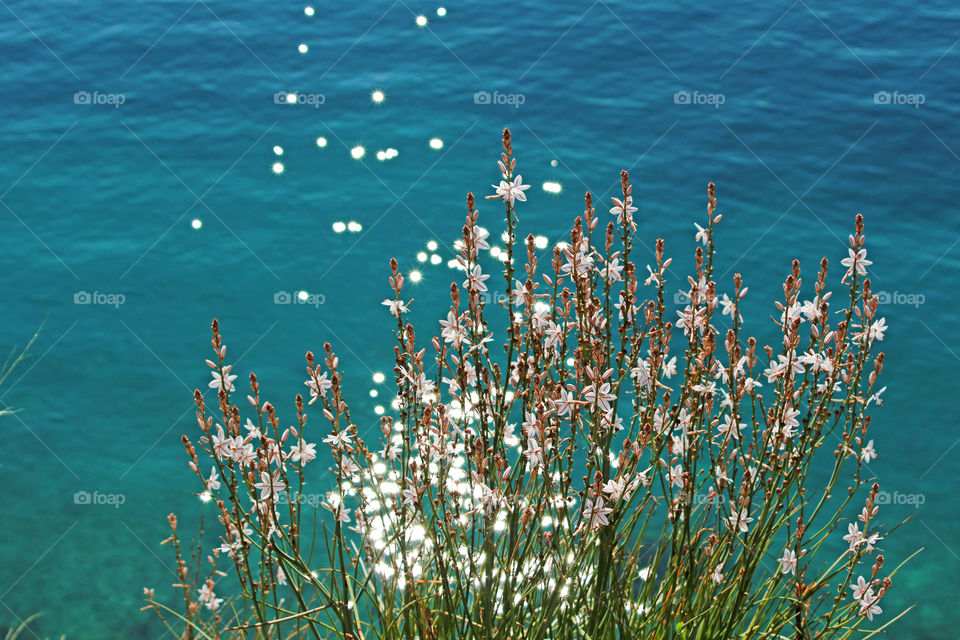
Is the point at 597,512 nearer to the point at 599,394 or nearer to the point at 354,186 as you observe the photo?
the point at 599,394

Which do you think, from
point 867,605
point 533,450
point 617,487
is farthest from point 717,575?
point 533,450

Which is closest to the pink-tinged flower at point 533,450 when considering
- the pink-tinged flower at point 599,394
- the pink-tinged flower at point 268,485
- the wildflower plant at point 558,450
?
the wildflower plant at point 558,450

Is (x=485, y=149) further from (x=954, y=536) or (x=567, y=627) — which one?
(x=567, y=627)

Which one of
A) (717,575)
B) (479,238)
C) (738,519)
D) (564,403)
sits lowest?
(717,575)

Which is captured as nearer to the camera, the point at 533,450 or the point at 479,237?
the point at 533,450

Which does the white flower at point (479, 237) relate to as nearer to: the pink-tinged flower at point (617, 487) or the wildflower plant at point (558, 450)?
the wildflower plant at point (558, 450)

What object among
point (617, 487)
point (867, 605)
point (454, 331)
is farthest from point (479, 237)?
point (867, 605)

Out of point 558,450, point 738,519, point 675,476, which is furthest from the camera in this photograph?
point 675,476

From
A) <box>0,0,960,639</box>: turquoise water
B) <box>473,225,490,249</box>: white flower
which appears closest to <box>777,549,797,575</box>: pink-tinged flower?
<box>473,225,490,249</box>: white flower

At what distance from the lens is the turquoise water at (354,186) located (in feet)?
18.6

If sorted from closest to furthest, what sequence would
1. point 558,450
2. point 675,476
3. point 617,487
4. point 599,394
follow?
point 599,394
point 617,487
point 558,450
point 675,476

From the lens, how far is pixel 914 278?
7188 mm

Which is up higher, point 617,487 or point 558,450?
point 558,450

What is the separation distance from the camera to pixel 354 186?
836cm
